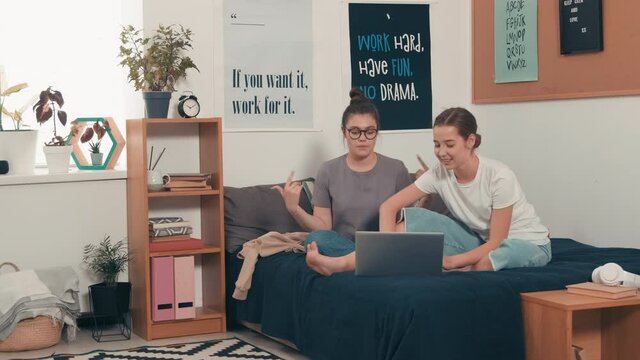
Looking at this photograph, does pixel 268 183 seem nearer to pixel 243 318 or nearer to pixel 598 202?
pixel 243 318

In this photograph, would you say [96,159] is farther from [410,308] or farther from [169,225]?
[410,308]

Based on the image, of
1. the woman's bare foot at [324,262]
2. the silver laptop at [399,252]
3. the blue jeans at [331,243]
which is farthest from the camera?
the blue jeans at [331,243]

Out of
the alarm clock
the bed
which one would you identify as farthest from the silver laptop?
the alarm clock

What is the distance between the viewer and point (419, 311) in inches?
124

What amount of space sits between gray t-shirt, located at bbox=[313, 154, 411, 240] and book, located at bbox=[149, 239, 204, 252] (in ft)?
1.99

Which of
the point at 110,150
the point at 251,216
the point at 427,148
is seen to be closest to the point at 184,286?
the point at 251,216

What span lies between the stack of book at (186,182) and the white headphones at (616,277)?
1.89 m

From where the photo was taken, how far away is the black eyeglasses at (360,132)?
4.21m


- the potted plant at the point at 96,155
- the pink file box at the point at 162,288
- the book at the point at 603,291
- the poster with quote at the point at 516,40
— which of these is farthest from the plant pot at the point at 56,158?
the book at the point at 603,291

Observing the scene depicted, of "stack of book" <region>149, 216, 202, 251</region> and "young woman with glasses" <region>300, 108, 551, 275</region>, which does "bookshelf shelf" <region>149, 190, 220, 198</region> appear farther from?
"young woman with glasses" <region>300, 108, 551, 275</region>

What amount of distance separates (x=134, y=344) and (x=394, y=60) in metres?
2.00

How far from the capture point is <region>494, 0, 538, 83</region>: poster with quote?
16.0ft

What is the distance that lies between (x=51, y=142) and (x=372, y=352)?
7.00ft

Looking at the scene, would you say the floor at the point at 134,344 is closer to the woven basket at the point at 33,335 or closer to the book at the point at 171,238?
the woven basket at the point at 33,335
